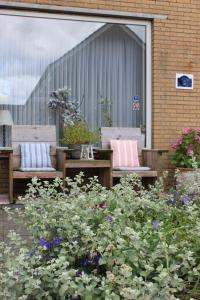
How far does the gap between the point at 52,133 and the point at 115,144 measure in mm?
844

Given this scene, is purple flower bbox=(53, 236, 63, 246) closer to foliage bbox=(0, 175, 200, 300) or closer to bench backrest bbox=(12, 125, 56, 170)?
foliage bbox=(0, 175, 200, 300)

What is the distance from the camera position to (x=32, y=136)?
6.34m

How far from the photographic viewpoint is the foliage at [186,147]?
622 cm

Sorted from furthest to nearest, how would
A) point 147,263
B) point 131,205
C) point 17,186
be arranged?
point 17,186 < point 131,205 < point 147,263

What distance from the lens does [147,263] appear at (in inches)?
69.9

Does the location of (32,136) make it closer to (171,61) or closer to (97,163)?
(97,163)

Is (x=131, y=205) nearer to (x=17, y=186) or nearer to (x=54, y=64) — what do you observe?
(x=17, y=186)

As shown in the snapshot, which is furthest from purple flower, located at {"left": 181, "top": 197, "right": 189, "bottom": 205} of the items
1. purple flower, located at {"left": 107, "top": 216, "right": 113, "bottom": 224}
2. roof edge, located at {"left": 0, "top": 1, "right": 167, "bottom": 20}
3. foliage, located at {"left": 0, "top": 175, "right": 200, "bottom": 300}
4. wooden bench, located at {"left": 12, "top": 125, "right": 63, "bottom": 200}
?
roof edge, located at {"left": 0, "top": 1, "right": 167, "bottom": 20}

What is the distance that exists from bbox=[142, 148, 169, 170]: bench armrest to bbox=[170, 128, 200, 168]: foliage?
0.22 metres

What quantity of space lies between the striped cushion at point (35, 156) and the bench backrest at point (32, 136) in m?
0.09

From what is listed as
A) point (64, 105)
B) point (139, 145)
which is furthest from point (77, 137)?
point (139, 145)

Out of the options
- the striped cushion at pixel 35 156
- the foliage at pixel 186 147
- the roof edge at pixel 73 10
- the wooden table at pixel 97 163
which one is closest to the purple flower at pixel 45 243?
the wooden table at pixel 97 163

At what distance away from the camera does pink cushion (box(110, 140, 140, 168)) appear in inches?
254

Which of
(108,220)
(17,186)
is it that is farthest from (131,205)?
(17,186)
